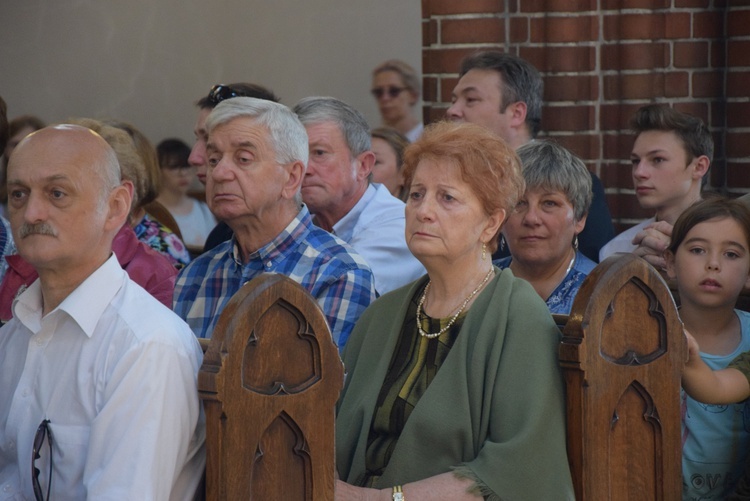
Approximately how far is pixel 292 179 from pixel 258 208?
170mm

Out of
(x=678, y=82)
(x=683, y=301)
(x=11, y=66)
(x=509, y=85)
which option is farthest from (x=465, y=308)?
(x=11, y=66)

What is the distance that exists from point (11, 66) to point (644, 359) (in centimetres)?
596

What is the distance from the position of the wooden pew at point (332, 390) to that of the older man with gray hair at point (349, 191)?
5.05 feet

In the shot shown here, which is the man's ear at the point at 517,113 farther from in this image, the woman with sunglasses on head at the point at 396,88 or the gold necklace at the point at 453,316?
the gold necklace at the point at 453,316

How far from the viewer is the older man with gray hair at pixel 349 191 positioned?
4.32 m

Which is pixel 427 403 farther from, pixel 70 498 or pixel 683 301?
pixel 683 301

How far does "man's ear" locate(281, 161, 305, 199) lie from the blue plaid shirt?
0.08 m

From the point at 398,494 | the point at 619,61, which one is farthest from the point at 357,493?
the point at 619,61

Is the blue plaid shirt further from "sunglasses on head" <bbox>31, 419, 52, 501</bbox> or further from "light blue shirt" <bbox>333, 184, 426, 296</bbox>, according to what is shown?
"sunglasses on head" <bbox>31, 419, 52, 501</bbox>

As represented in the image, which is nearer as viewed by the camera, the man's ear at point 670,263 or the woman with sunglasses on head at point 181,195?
the man's ear at point 670,263

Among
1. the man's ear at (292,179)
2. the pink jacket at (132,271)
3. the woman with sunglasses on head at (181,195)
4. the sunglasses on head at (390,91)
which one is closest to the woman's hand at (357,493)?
the man's ear at (292,179)

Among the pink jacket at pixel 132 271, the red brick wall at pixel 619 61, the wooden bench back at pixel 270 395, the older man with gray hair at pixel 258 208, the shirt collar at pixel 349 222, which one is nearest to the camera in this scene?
the wooden bench back at pixel 270 395

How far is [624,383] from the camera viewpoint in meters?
2.82

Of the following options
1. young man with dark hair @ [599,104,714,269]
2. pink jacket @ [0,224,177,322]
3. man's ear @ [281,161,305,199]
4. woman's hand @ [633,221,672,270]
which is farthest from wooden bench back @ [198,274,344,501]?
young man with dark hair @ [599,104,714,269]
